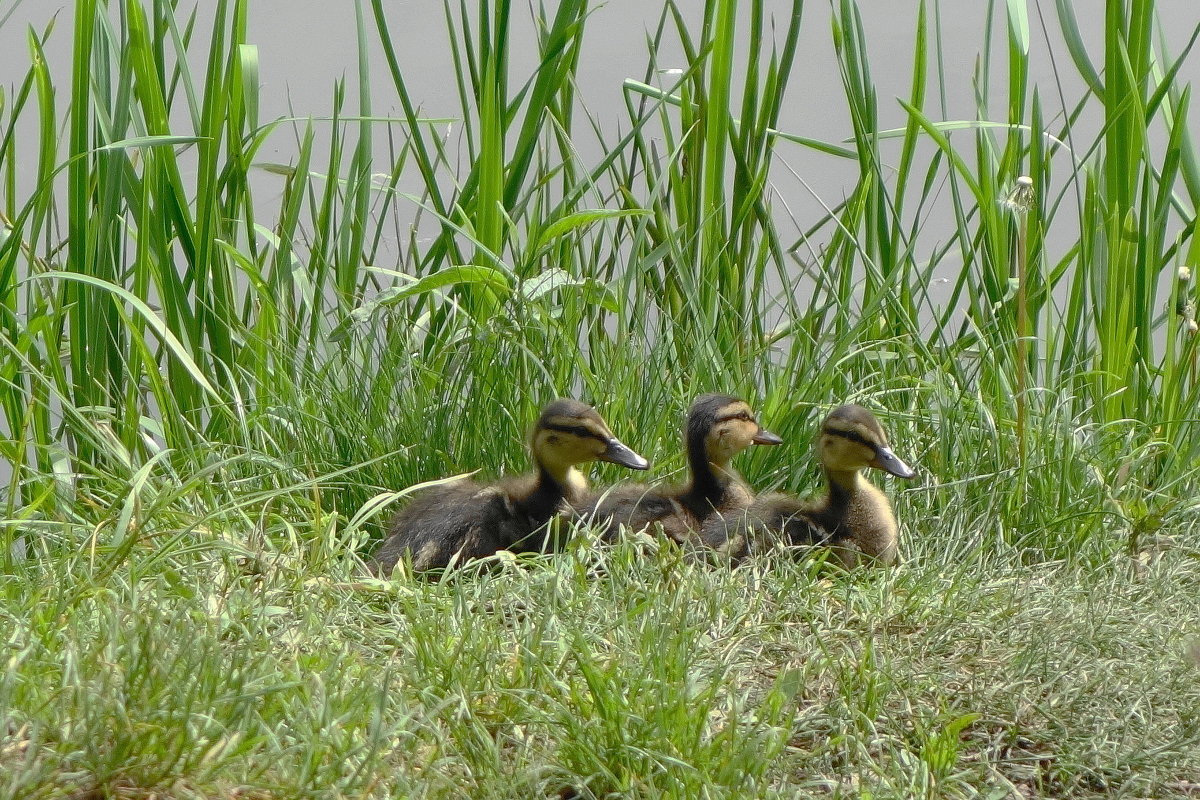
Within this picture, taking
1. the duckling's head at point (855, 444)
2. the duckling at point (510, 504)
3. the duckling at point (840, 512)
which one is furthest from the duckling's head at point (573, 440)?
the duckling's head at point (855, 444)

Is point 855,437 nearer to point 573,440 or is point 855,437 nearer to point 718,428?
point 718,428

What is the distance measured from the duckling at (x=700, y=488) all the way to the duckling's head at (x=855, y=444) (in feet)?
0.55

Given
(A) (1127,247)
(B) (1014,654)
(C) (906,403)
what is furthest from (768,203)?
(B) (1014,654)

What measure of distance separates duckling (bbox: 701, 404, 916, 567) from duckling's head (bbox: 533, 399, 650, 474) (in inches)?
9.8

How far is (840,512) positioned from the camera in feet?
9.87

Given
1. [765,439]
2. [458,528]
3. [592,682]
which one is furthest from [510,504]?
[592,682]

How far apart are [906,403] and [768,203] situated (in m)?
0.68

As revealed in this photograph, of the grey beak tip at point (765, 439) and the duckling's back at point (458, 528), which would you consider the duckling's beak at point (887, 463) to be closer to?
the grey beak tip at point (765, 439)

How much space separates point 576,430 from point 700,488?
319 mm

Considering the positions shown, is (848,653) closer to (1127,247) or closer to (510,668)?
(510,668)

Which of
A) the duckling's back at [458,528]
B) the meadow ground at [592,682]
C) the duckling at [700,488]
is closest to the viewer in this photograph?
the meadow ground at [592,682]

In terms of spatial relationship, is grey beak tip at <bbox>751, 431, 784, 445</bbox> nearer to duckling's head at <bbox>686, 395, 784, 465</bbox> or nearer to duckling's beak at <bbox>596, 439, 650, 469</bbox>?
duckling's head at <bbox>686, 395, 784, 465</bbox>

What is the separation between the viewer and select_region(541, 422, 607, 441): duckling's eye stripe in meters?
3.00

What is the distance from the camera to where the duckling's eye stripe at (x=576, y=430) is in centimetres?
300
